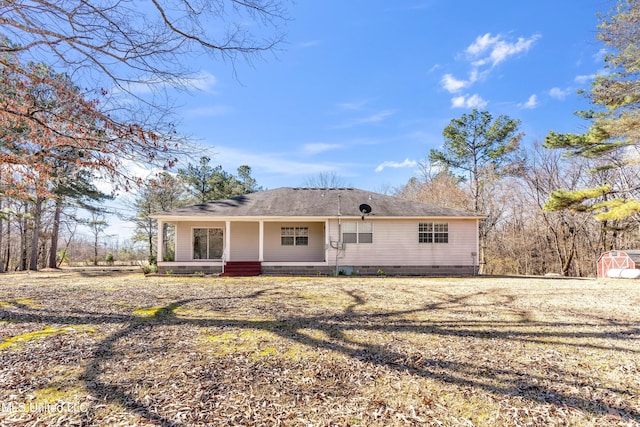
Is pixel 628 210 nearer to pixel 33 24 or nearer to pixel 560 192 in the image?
pixel 560 192

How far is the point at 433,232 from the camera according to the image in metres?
14.1

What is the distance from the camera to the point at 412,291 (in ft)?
28.9

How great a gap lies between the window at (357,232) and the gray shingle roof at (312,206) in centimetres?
52

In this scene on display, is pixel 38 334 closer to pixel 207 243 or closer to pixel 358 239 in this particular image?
pixel 358 239

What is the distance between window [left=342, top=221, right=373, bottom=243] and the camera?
1399 cm

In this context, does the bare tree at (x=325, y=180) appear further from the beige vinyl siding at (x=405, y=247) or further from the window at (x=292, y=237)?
the beige vinyl siding at (x=405, y=247)

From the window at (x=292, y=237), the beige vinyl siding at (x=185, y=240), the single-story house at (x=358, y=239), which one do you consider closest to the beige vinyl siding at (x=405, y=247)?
the single-story house at (x=358, y=239)

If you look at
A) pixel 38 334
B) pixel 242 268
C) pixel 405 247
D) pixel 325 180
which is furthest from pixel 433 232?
pixel 325 180

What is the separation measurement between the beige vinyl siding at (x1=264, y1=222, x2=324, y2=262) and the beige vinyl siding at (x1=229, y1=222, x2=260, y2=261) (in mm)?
490

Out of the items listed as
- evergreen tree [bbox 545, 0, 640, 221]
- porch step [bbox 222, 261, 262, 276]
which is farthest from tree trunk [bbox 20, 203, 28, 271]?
evergreen tree [bbox 545, 0, 640, 221]

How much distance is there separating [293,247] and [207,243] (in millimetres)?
4198

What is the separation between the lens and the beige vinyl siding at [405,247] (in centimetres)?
1394

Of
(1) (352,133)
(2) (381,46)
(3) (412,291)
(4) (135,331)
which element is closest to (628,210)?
(3) (412,291)

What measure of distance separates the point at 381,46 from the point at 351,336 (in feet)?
37.0
